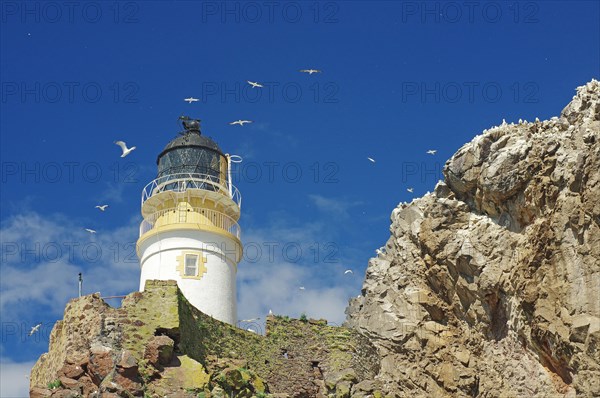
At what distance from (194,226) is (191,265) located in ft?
5.86

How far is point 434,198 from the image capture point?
3769 cm

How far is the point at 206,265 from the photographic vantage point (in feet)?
129

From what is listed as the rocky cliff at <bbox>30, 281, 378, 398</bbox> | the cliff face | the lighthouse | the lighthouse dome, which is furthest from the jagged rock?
the lighthouse dome

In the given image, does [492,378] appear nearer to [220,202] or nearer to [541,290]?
[541,290]

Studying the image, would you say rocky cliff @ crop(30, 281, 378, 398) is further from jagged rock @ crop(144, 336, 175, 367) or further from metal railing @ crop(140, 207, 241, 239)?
metal railing @ crop(140, 207, 241, 239)

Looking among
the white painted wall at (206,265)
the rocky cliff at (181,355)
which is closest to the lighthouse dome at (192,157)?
the white painted wall at (206,265)

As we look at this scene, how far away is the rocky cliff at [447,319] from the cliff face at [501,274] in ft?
0.17

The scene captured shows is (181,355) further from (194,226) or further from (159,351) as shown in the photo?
(194,226)

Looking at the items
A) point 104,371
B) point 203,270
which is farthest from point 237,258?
point 104,371

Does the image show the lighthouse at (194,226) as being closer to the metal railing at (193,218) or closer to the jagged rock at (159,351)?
the metal railing at (193,218)

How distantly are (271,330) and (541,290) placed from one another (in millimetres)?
11634

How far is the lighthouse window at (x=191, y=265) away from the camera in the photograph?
127ft

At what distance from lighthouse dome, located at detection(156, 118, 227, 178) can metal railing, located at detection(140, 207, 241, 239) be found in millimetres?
2099

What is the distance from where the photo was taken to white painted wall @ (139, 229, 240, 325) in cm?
3850
